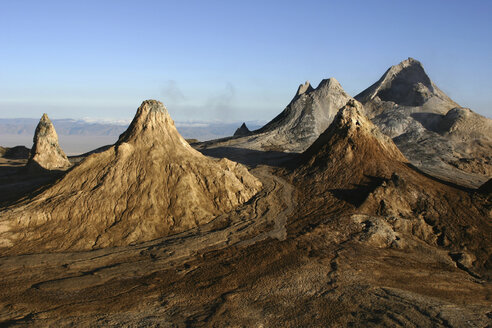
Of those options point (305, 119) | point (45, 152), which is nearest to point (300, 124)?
point (305, 119)

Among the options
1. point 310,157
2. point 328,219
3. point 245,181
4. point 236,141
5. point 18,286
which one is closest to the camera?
point 18,286

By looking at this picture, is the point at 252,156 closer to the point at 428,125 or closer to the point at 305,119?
the point at 305,119

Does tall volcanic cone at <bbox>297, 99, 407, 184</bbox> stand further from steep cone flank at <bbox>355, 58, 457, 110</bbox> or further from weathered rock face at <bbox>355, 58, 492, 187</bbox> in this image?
steep cone flank at <bbox>355, 58, 457, 110</bbox>

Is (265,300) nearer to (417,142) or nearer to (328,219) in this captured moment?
(328,219)

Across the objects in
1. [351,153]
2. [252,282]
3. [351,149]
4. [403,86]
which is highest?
[403,86]

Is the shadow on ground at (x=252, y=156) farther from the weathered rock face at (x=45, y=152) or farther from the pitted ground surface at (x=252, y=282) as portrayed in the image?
the weathered rock face at (x=45, y=152)

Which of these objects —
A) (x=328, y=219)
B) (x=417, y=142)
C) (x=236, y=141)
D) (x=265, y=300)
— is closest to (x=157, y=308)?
(x=265, y=300)
